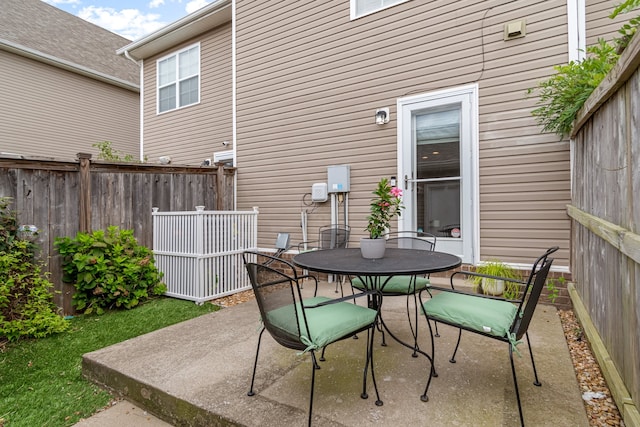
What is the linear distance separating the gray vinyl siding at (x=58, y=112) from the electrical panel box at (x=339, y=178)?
6892 mm

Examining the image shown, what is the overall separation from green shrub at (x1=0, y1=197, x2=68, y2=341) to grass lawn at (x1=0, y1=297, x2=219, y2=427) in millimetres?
128

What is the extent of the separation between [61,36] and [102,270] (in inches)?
409

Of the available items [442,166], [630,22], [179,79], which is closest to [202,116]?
[179,79]

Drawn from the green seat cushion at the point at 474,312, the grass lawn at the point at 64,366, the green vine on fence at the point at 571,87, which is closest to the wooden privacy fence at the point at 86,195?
the grass lawn at the point at 64,366

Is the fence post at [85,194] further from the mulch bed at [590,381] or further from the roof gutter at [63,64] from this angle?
the roof gutter at [63,64]

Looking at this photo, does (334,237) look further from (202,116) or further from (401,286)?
(202,116)

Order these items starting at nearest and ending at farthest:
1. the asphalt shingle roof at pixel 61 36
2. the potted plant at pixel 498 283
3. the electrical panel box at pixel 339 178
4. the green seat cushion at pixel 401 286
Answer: the green seat cushion at pixel 401 286 → the potted plant at pixel 498 283 → the electrical panel box at pixel 339 178 → the asphalt shingle roof at pixel 61 36

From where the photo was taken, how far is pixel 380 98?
4.73 meters

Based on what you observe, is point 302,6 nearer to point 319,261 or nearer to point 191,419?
point 319,261

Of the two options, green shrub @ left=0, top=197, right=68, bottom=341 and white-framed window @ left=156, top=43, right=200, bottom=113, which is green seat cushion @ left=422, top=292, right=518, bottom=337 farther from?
white-framed window @ left=156, top=43, right=200, bottom=113

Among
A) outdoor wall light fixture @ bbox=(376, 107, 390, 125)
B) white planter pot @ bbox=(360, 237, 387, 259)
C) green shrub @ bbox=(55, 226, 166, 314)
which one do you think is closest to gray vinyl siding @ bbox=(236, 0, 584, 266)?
outdoor wall light fixture @ bbox=(376, 107, 390, 125)

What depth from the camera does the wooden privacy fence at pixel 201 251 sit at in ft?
14.0

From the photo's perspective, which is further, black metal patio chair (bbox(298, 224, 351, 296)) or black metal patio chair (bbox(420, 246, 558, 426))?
black metal patio chair (bbox(298, 224, 351, 296))

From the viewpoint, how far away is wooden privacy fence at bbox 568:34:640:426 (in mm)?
1517
